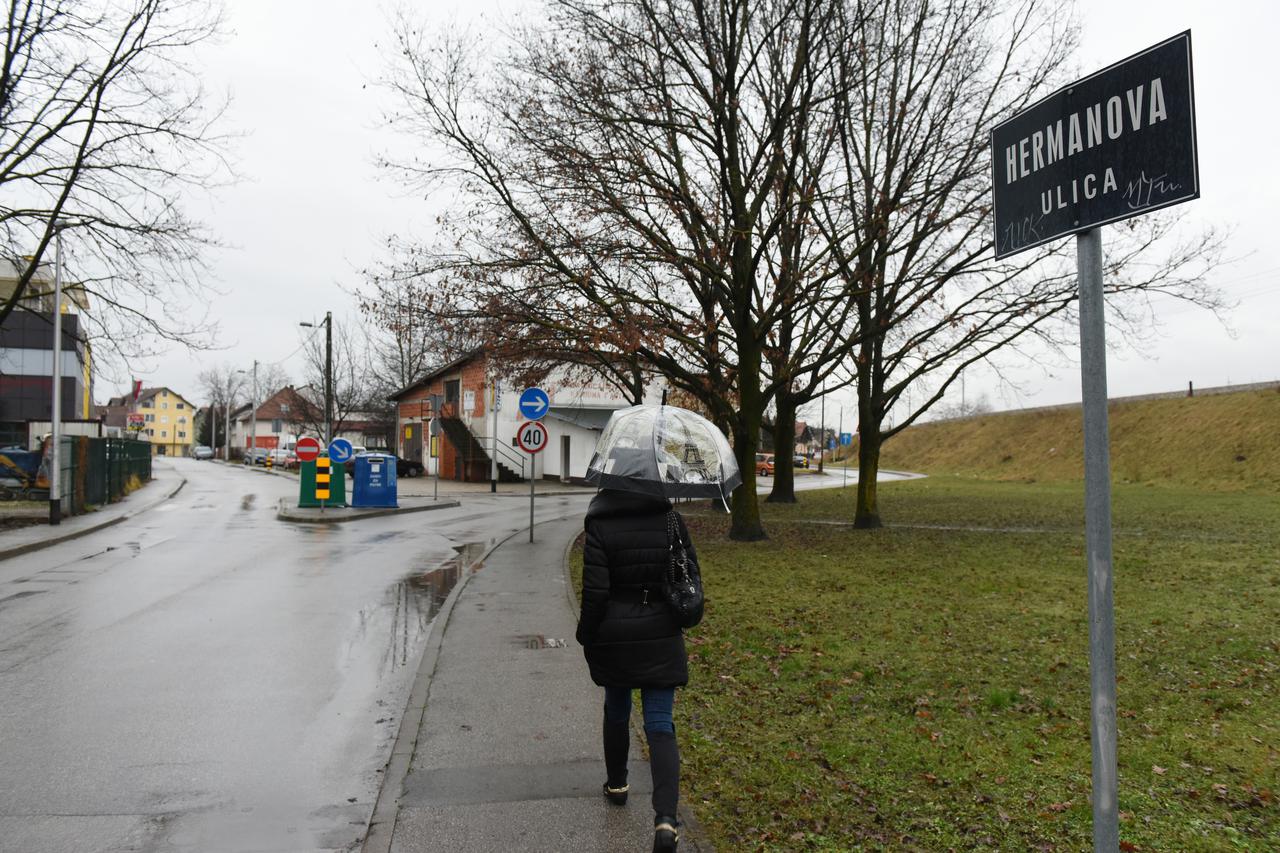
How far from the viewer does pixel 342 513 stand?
896 inches

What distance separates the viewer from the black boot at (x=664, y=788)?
376 centimetres

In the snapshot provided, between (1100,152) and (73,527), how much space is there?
21.1 metres

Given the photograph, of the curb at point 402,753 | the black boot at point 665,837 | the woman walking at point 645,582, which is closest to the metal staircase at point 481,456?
the curb at point 402,753

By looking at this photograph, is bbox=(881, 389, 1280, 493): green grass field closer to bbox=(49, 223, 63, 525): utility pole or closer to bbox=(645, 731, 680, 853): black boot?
bbox=(645, 731, 680, 853): black boot

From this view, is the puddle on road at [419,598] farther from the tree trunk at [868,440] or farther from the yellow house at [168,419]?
the yellow house at [168,419]

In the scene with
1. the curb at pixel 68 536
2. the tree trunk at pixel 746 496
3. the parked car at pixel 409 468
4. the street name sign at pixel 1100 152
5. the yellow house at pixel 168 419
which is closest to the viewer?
the street name sign at pixel 1100 152

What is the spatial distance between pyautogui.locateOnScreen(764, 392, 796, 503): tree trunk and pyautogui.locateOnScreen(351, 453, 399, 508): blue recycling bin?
11.3 meters

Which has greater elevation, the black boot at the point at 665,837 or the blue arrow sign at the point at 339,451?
the blue arrow sign at the point at 339,451

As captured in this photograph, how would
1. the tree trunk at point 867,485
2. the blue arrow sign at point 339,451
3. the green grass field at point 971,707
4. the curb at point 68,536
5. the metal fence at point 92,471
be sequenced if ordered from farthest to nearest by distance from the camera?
1. the blue arrow sign at point 339,451
2. the metal fence at point 92,471
3. the tree trunk at point 867,485
4. the curb at point 68,536
5. the green grass field at point 971,707

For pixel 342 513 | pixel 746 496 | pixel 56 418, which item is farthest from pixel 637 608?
pixel 342 513

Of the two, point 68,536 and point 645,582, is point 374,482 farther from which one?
point 645,582

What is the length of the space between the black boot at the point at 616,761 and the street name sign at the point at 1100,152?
2814 millimetres

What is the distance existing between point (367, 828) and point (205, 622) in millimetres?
A: 5749

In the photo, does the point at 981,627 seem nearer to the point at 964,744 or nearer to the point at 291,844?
the point at 964,744
